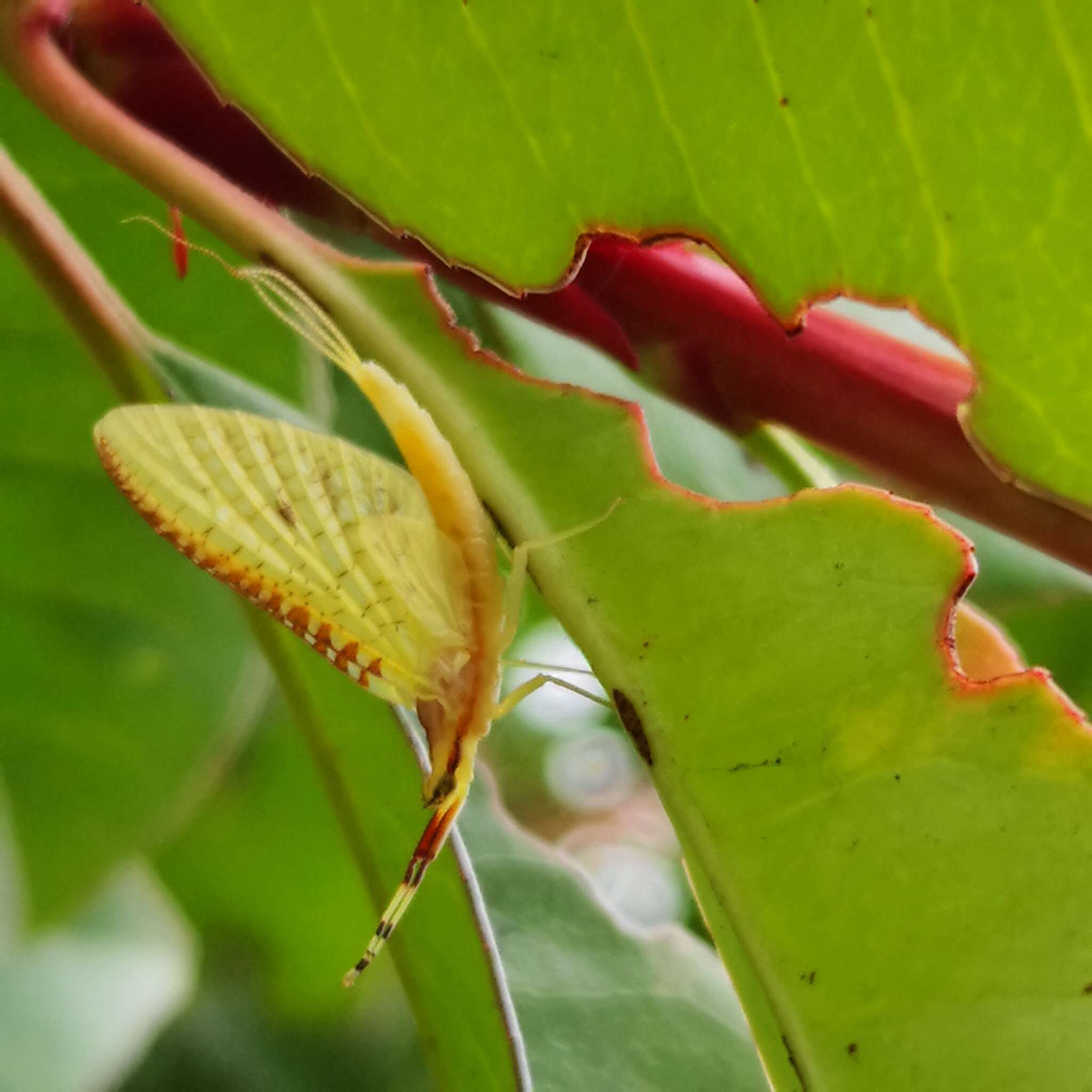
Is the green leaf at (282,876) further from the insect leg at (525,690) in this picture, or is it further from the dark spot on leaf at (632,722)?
the dark spot on leaf at (632,722)

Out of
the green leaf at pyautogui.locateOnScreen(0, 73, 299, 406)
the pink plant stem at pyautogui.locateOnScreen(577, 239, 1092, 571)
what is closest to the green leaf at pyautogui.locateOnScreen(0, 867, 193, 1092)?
the green leaf at pyautogui.locateOnScreen(0, 73, 299, 406)

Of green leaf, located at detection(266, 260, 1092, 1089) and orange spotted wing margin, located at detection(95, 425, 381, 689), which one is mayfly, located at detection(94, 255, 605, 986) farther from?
green leaf, located at detection(266, 260, 1092, 1089)

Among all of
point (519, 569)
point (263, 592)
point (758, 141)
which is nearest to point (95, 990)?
point (263, 592)

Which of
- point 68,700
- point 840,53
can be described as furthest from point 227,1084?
point 840,53

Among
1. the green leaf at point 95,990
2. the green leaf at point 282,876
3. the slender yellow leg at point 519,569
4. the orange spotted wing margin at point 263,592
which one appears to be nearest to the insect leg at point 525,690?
the slender yellow leg at point 519,569

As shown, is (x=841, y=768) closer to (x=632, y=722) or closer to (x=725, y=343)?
(x=632, y=722)

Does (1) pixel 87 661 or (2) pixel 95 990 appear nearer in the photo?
(1) pixel 87 661
